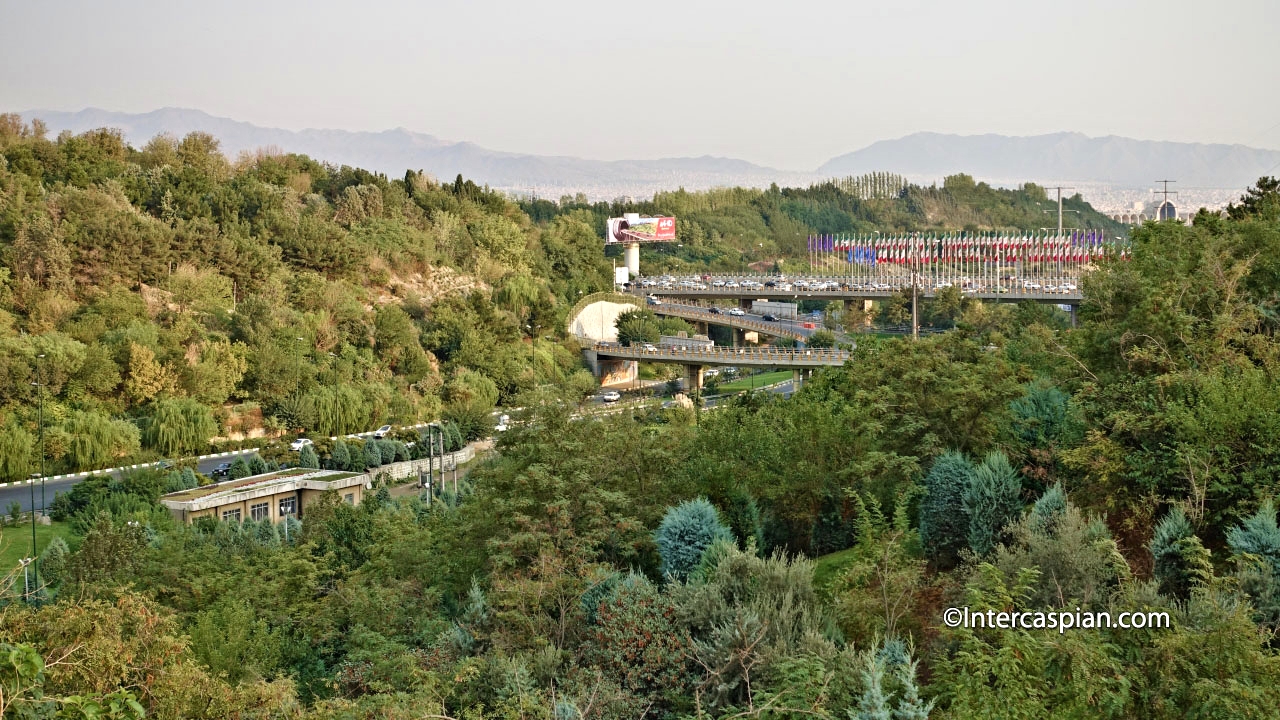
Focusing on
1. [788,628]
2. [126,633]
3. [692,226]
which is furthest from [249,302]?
[692,226]

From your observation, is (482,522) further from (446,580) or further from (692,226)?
(692,226)

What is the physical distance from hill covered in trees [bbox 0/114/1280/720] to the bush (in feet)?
0.12

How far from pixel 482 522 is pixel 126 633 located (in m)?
5.76

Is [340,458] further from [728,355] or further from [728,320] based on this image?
[728,320]

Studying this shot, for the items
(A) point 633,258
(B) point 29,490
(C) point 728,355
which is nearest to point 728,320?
(C) point 728,355

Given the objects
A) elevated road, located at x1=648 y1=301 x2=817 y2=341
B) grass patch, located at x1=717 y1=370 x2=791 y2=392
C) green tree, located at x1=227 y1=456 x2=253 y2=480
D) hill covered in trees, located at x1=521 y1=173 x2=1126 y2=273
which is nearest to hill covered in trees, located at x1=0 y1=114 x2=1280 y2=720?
green tree, located at x1=227 y1=456 x2=253 y2=480

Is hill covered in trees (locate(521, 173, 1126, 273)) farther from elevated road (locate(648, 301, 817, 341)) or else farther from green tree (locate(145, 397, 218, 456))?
green tree (locate(145, 397, 218, 456))

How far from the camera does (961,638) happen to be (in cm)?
1180

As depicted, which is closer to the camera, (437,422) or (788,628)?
(788,628)

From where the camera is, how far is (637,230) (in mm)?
105125

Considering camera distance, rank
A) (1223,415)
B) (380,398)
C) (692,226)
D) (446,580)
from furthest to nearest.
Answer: (692,226)
(380,398)
(446,580)
(1223,415)

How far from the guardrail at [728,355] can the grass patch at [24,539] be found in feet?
91.8

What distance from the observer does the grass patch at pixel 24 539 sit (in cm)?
2755

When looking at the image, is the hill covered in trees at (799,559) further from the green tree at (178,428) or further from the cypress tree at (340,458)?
the cypress tree at (340,458)
